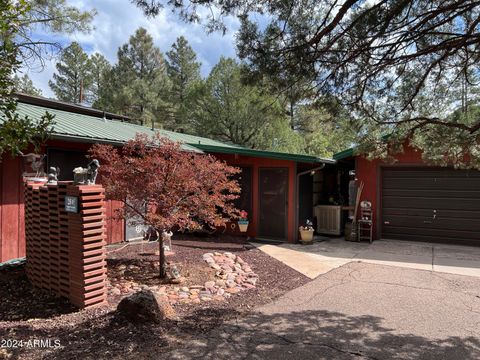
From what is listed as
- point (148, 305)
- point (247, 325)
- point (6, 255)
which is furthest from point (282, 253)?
point (6, 255)

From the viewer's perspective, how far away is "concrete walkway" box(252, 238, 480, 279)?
686 cm

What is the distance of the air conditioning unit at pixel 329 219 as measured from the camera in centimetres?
1064

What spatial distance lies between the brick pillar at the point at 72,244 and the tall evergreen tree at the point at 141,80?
1803 centimetres

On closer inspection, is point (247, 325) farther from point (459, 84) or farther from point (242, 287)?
point (459, 84)

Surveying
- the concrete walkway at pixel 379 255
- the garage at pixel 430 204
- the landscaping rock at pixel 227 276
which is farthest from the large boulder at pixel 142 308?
the garage at pixel 430 204

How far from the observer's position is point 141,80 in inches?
925

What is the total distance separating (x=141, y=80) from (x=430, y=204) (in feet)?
64.5

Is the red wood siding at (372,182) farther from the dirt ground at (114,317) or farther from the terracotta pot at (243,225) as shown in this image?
the dirt ground at (114,317)

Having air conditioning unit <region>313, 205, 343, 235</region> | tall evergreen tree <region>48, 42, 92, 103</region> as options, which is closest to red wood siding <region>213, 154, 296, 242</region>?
air conditioning unit <region>313, 205, 343, 235</region>

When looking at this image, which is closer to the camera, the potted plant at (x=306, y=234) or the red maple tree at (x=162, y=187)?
the red maple tree at (x=162, y=187)

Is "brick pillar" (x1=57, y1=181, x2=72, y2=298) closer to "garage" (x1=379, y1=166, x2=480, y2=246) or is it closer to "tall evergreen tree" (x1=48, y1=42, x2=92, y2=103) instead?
"garage" (x1=379, y1=166, x2=480, y2=246)

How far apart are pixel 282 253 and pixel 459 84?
4736mm

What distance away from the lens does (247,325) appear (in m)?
3.96

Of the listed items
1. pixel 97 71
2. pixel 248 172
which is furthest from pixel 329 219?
pixel 97 71
